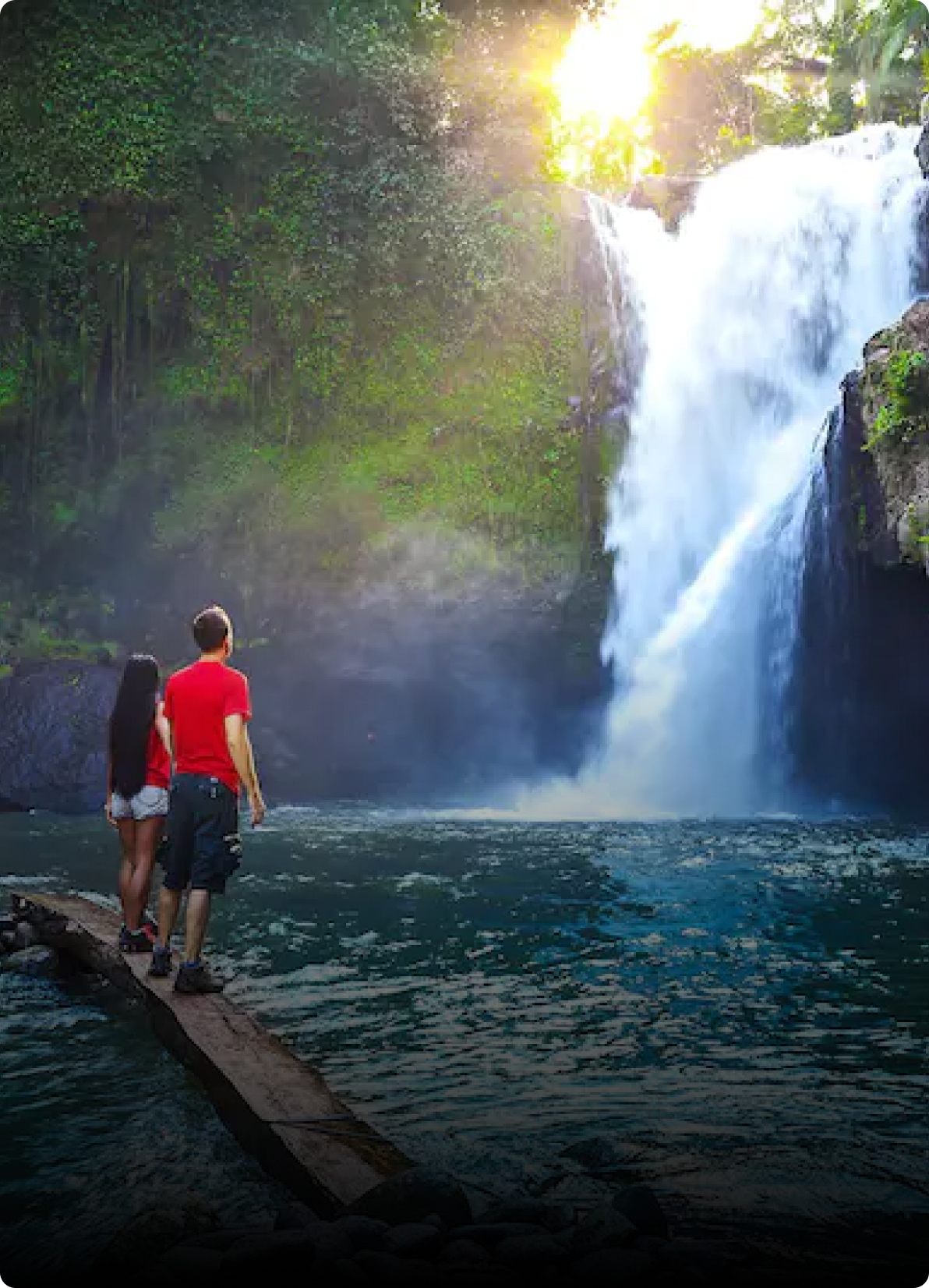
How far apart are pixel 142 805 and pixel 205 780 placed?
3.58 ft

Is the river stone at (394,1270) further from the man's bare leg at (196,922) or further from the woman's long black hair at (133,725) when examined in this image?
the woman's long black hair at (133,725)

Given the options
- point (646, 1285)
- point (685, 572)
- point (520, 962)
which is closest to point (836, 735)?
point (685, 572)

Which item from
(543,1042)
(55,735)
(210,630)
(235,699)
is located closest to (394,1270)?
(543,1042)

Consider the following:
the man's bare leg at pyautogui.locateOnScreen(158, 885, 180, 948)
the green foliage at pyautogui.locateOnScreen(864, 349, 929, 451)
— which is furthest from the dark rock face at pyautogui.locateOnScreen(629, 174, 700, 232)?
the man's bare leg at pyautogui.locateOnScreen(158, 885, 180, 948)

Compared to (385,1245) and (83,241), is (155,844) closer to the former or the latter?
(385,1245)

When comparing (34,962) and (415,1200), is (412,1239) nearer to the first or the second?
(415,1200)

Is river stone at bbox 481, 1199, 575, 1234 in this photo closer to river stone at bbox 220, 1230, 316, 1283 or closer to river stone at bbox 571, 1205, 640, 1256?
river stone at bbox 571, 1205, 640, 1256

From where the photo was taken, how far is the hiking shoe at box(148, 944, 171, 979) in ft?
17.9

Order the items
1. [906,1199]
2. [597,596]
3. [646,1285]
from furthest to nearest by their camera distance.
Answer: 1. [597,596]
2. [906,1199]
3. [646,1285]

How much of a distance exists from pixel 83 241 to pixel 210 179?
2464mm

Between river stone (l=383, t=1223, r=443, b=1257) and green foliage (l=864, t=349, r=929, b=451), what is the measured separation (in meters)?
12.6

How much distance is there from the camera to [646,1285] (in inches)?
106

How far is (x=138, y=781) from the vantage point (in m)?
6.14

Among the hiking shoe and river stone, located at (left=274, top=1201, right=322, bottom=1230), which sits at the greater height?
the hiking shoe
